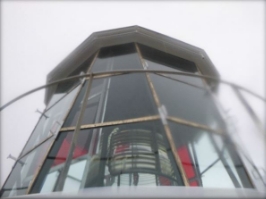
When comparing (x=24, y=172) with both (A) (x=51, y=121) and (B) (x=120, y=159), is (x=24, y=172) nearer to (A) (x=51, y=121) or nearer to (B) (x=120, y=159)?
(A) (x=51, y=121)

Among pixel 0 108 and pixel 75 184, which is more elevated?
pixel 0 108

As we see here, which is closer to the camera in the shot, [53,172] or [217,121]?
[217,121]

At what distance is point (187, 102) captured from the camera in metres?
3.39

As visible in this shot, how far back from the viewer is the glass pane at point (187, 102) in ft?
8.66

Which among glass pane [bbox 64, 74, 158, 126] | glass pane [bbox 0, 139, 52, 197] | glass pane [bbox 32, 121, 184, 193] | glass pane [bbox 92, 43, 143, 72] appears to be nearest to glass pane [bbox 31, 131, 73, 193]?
glass pane [bbox 32, 121, 184, 193]

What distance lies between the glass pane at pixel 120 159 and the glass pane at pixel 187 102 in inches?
15.9

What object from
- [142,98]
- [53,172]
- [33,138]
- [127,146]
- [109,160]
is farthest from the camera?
[33,138]

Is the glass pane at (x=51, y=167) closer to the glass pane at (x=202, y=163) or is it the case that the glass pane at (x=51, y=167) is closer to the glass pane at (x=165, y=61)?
the glass pane at (x=202, y=163)

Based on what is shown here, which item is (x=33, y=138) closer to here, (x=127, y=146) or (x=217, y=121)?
(x=127, y=146)

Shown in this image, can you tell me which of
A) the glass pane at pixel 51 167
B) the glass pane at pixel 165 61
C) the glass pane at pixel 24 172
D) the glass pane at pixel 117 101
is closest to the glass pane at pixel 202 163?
the glass pane at pixel 117 101

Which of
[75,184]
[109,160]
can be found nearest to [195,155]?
[109,160]

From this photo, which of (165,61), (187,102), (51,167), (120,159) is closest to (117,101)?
(187,102)

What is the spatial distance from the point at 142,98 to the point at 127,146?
2.71 ft

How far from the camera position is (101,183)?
250 cm
